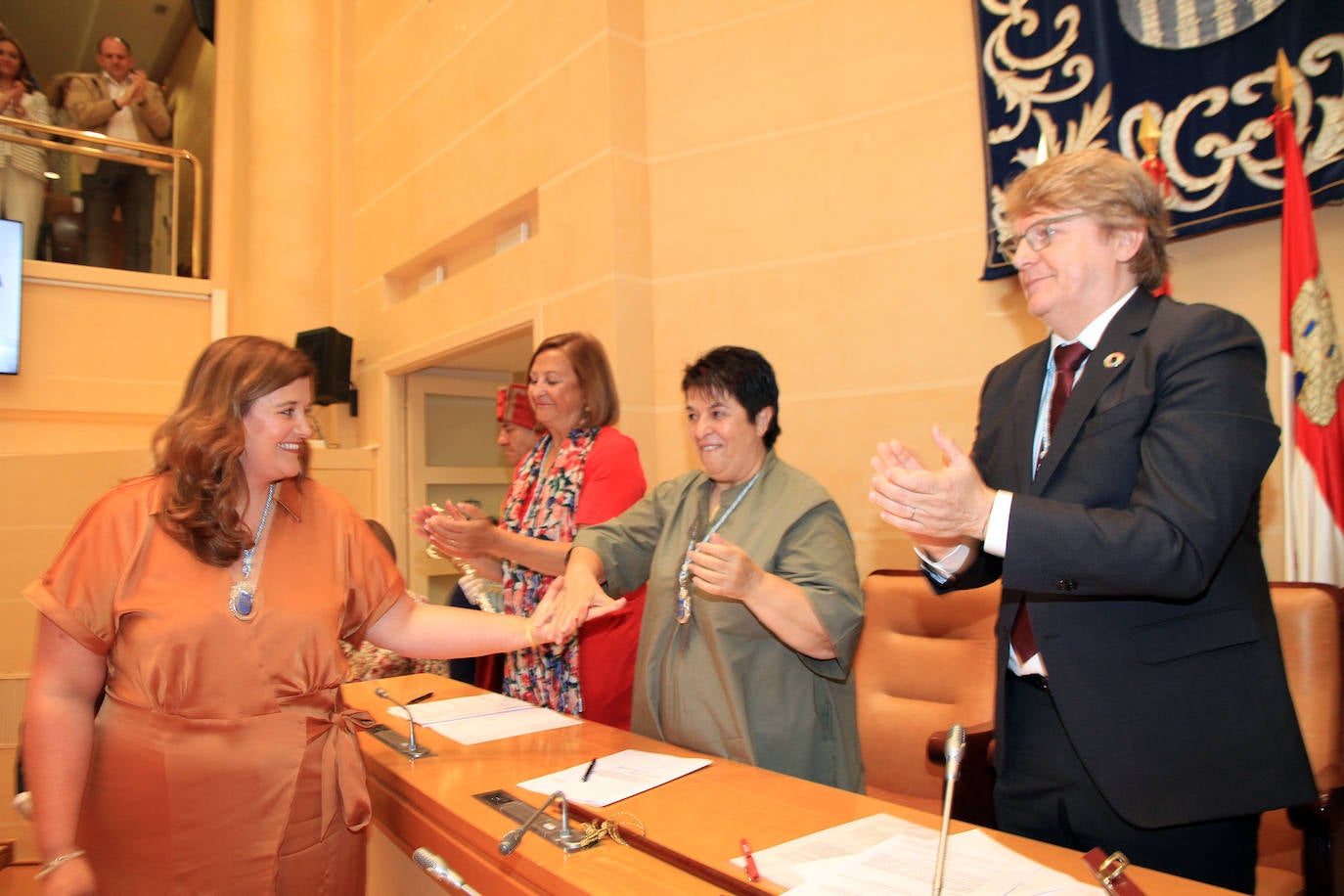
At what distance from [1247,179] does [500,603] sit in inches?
106

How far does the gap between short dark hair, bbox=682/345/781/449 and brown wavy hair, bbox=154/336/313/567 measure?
904 millimetres

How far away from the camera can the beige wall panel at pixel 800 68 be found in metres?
3.46

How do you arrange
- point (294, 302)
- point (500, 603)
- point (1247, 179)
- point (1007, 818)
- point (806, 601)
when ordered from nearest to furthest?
point (1007, 818) < point (806, 601) < point (1247, 179) < point (500, 603) < point (294, 302)

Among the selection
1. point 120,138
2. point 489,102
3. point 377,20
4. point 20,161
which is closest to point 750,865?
point 489,102

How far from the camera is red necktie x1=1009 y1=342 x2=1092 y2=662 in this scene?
4.73 ft

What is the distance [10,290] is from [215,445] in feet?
20.2

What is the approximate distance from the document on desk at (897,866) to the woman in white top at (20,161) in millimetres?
7488

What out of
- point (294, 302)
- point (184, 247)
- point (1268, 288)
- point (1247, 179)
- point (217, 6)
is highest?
point (217, 6)

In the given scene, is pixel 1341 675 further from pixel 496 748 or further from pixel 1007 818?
pixel 496 748

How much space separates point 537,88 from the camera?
4.68 metres

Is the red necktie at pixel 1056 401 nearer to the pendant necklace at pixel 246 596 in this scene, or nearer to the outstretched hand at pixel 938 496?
the outstretched hand at pixel 938 496

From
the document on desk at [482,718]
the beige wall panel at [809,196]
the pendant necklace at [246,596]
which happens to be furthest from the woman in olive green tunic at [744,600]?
the beige wall panel at [809,196]

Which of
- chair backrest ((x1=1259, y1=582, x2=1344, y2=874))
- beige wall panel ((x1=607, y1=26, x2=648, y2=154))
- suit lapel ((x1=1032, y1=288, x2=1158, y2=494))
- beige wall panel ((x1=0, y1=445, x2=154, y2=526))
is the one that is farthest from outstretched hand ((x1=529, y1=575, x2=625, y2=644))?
beige wall panel ((x1=0, y1=445, x2=154, y2=526))

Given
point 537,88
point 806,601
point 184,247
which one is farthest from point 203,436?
point 184,247
